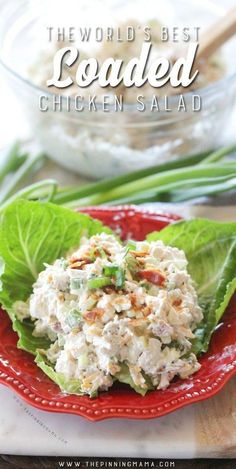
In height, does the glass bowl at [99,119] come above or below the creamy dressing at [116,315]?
above

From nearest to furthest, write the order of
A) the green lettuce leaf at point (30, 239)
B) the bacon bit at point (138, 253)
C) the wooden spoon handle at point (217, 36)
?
1. the bacon bit at point (138, 253)
2. the green lettuce leaf at point (30, 239)
3. the wooden spoon handle at point (217, 36)

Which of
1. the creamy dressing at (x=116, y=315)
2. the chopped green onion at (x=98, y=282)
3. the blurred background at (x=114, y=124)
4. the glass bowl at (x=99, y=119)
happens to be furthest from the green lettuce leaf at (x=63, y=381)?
the glass bowl at (x=99, y=119)

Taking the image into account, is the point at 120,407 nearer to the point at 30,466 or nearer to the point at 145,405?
the point at 145,405

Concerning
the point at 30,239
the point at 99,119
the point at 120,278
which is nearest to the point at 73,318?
the point at 120,278

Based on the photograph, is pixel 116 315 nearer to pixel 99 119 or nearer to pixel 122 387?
pixel 122 387

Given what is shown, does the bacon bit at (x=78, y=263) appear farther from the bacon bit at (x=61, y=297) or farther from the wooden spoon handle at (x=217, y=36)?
the wooden spoon handle at (x=217, y=36)

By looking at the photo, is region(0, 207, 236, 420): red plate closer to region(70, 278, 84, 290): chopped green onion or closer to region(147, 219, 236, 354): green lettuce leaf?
region(147, 219, 236, 354): green lettuce leaf

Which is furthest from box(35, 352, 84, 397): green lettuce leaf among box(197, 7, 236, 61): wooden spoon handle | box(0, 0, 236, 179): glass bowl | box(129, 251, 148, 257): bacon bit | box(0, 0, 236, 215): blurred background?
box(197, 7, 236, 61): wooden spoon handle
